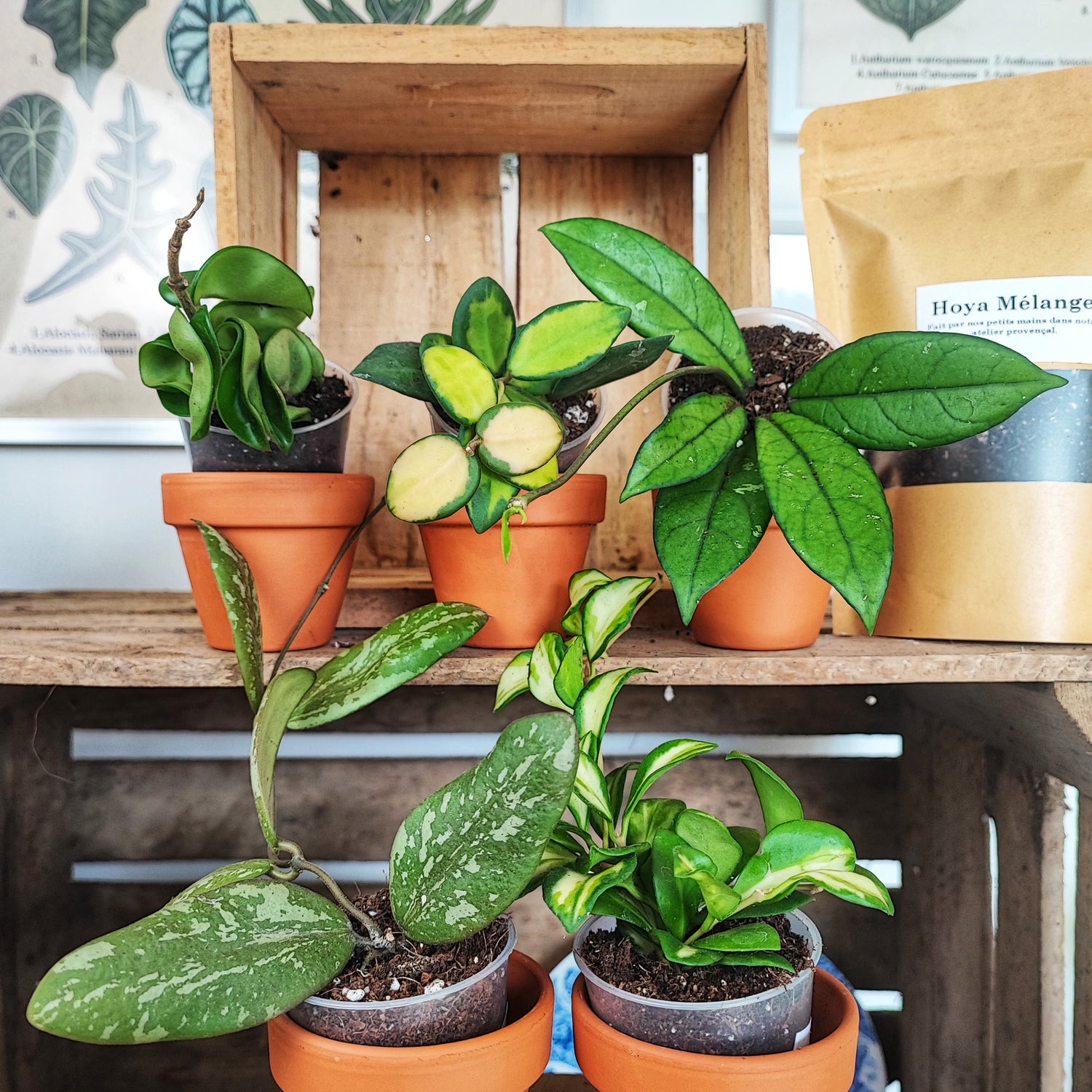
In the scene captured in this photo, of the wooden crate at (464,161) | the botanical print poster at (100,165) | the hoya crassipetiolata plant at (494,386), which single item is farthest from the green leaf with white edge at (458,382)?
the botanical print poster at (100,165)

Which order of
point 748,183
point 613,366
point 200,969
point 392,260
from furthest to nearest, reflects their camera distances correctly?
1. point 392,260
2. point 748,183
3. point 613,366
4. point 200,969

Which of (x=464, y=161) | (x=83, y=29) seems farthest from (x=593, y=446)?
(x=83, y=29)

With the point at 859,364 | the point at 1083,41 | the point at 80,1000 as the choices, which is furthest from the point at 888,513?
the point at 1083,41

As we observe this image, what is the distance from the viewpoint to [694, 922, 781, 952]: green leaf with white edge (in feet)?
1.54

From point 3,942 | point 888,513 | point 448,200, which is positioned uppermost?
point 448,200

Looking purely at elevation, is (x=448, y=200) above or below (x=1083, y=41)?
below

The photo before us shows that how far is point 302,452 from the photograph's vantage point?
0.59 metres

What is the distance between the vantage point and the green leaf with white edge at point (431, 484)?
455 millimetres

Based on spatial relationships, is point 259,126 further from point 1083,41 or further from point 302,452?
point 1083,41

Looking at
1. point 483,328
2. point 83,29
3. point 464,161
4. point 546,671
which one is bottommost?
point 546,671

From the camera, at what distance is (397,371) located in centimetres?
52

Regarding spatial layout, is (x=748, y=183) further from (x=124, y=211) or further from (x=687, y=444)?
(x=124, y=211)

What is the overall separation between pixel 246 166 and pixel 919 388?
57cm

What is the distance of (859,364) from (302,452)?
1.23ft
